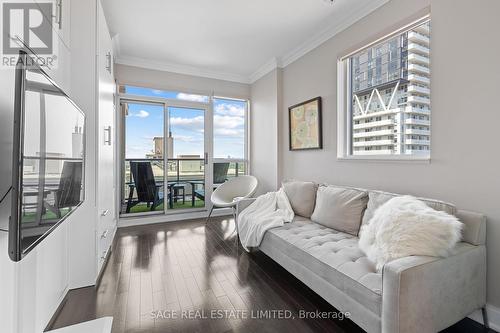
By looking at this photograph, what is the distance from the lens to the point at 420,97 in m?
2.07

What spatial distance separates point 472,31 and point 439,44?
0.69 feet

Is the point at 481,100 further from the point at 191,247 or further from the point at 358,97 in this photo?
the point at 191,247

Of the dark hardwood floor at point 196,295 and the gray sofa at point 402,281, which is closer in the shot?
the gray sofa at point 402,281

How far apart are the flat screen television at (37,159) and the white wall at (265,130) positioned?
2.93m

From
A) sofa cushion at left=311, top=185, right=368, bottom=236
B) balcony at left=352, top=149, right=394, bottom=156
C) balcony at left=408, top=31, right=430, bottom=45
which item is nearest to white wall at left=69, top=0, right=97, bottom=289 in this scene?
sofa cushion at left=311, top=185, right=368, bottom=236

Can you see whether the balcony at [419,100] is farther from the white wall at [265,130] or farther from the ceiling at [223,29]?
the white wall at [265,130]

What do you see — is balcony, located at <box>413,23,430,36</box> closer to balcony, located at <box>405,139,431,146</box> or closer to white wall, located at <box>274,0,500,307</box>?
white wall, located at <box>274,0,500,307</box>

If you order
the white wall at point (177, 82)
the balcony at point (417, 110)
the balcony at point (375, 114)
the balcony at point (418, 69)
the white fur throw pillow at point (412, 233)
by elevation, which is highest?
the white wall at point (177, 82)

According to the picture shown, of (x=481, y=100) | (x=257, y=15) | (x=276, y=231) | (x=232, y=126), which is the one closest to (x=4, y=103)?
(x=276, y=231)

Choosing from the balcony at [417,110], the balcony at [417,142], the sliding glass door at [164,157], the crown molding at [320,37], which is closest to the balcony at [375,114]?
the balcony at [417,110]

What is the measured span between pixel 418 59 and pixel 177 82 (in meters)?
3.49

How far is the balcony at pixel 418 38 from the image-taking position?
6.58ft

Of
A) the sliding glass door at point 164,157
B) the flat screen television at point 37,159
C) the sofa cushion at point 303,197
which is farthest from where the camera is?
the sliding glass door at point 164,157

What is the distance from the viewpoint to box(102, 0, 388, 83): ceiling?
2.49 meters
